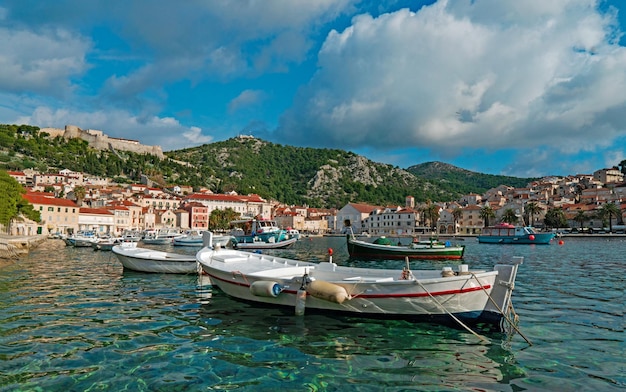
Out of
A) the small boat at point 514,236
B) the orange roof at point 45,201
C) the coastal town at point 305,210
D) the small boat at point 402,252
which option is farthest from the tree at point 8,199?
the small boat at point 514,236

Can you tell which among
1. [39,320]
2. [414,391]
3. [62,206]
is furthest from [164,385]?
[62,206]

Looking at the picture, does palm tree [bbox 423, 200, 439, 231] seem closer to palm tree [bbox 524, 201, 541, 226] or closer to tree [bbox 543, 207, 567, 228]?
palm tree [bbox 524, 201, 541, 226]

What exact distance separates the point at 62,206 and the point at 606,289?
3437 inches

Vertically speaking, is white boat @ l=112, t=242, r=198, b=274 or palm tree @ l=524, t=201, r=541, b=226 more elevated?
palm tree @ l=524, t=201, r=541, b=226

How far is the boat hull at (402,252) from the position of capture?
35.5 meters

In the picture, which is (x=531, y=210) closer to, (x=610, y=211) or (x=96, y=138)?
(x=610, y=211)

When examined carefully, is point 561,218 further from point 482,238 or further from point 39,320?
point 39,320

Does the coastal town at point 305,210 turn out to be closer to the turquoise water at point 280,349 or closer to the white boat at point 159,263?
the white boat at point 159,263

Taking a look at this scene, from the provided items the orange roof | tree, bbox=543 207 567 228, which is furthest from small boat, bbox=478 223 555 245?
the orange roof

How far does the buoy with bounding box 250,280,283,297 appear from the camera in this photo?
12.2m

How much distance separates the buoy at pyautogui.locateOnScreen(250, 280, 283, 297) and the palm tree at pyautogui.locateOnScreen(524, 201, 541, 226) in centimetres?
11040

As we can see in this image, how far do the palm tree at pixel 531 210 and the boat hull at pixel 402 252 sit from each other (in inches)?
3259

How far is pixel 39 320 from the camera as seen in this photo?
1151cm

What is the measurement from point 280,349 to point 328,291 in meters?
2.45
